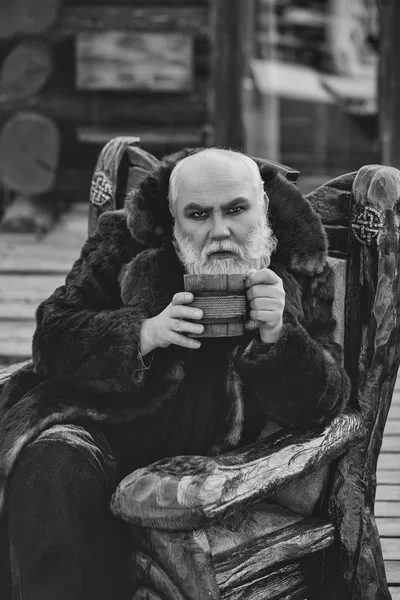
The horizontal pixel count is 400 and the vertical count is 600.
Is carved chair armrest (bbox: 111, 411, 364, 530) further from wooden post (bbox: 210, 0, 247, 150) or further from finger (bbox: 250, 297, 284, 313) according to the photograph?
wooden post (bbox: 210, 0, 247, 150)

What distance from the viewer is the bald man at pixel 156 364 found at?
2074mm

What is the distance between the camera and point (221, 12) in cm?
695

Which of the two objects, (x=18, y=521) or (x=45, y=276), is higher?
(x=18, y=521)

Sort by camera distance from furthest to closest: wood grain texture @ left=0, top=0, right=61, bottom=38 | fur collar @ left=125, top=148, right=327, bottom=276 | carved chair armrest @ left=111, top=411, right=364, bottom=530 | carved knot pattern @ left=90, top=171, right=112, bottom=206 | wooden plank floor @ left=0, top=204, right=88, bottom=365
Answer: wood grain texture @ left=0, top=0, right=61, bottom=38 → wooden plank floor @ left=0, top=204, right=88, bottom=365 → carved knot pattern @ left=90, top=171, right=112, bottom=206 → fur collar @ left=125, top=148, right=327, bottom=276 → carved chair armrest @ left=111, top=411, right=364, bottom=530

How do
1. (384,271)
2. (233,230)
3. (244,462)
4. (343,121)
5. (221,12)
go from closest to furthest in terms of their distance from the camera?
(244,462) < (233,230) < (384,271) < (221,12) < (343,121)

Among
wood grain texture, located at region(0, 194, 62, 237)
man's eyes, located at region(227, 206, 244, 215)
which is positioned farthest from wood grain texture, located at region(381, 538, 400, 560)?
wood grain texture, located at region(0, 194, 62, 237)

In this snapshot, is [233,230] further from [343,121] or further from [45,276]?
[343,121]

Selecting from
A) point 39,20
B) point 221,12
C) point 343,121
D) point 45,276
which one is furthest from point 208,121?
point 343,121

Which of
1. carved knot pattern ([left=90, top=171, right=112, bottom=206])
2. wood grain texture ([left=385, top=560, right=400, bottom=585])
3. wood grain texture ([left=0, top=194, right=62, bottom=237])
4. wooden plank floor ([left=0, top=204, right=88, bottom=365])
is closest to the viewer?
wood grain texture ([left=385, top=560, right=400, bottom=585])

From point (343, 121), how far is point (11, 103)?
5293mm

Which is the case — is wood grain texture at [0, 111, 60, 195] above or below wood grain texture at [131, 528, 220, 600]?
below

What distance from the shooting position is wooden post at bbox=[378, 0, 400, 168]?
23.7 ft

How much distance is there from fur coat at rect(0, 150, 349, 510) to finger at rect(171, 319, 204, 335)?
185 millimetres

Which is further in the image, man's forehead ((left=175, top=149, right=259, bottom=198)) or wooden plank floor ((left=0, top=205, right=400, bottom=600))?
wooden plank floor ((left=0, top=205, right=400, bottom=600))
